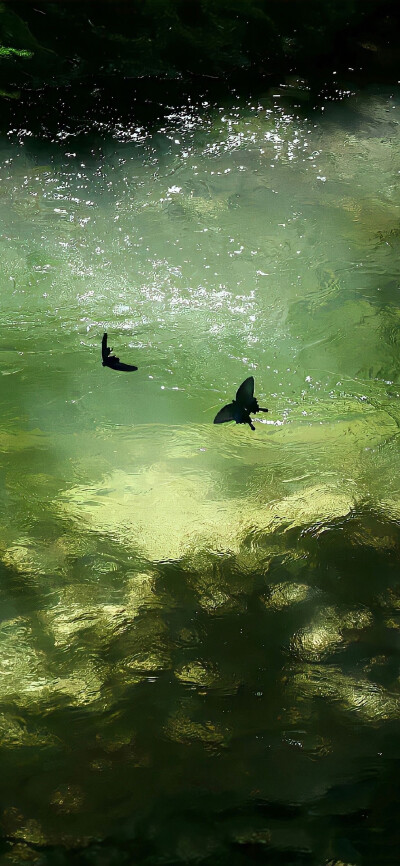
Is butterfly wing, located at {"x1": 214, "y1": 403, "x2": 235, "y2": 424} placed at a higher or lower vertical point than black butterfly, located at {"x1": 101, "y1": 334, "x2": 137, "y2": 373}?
lower

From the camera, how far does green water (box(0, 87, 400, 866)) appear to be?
0.79 m

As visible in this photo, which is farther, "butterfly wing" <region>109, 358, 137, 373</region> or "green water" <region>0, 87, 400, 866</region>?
"butterfly wing" <region>109, 358, 137, 373</region>

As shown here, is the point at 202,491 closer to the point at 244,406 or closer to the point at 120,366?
the point at 244,406

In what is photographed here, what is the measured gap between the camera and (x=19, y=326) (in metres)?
1.32

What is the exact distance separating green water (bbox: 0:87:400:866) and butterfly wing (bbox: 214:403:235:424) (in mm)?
15

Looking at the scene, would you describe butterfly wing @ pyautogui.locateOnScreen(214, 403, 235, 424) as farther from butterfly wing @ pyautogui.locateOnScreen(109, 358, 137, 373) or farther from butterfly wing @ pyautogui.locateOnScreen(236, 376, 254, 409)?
butterfly wing @ pyautogui.locateOnScreen(109, 358, 137, 373)

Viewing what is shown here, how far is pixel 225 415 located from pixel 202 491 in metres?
0.15

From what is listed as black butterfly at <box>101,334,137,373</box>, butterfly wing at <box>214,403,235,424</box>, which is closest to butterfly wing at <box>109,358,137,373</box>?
black butterfly at <box>101,334,137,373</box>

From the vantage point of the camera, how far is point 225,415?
1148 mm

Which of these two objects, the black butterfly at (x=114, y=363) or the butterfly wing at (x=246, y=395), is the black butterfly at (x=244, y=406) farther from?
the black butterfly at (x=114, y=363)

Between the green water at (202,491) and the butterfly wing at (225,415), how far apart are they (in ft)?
0.05

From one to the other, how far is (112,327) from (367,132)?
2.65ft

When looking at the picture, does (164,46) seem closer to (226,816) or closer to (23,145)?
(23,145)

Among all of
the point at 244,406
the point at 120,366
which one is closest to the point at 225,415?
the point at 244,406
